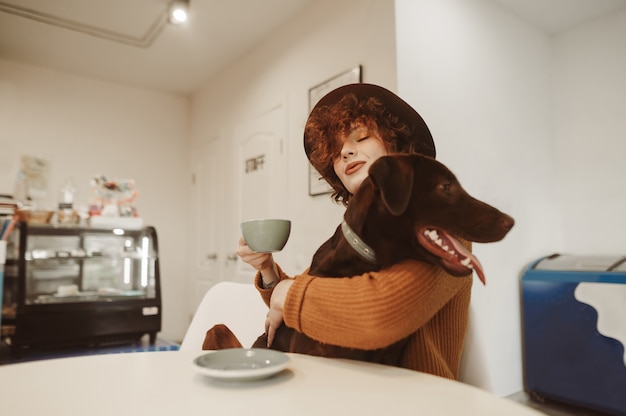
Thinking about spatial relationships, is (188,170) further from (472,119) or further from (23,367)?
(23,367)

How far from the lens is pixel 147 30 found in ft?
10.8

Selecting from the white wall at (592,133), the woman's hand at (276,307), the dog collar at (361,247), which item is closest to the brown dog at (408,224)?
the dog collar at (361,247)

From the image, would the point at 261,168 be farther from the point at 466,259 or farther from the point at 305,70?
the point at 466,259

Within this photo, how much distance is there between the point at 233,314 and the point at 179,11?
2.41m

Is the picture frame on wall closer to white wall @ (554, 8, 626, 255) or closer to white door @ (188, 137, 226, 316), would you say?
white door @ (188, 137, 226, 316)

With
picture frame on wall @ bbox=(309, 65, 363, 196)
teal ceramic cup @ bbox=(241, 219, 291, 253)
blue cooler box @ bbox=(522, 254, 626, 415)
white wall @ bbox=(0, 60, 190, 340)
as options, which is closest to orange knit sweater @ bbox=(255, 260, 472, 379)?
teal ceramic cup @ bbox=(241, 219, 291, 253)

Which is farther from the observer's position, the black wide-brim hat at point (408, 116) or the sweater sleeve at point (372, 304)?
the black wide-brim hat at point (408, 116)

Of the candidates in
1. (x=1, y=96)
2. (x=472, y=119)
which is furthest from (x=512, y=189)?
(x=1, y=96)

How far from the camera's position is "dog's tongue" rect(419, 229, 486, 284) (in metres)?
0.69

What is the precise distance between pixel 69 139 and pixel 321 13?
277 cm

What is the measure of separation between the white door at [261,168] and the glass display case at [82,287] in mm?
810

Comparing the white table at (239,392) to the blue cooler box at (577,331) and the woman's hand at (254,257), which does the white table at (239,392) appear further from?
the blue cooler box at (577,331)

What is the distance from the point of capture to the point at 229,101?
3.92 metres

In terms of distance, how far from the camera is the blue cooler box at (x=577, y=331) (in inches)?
89.7
